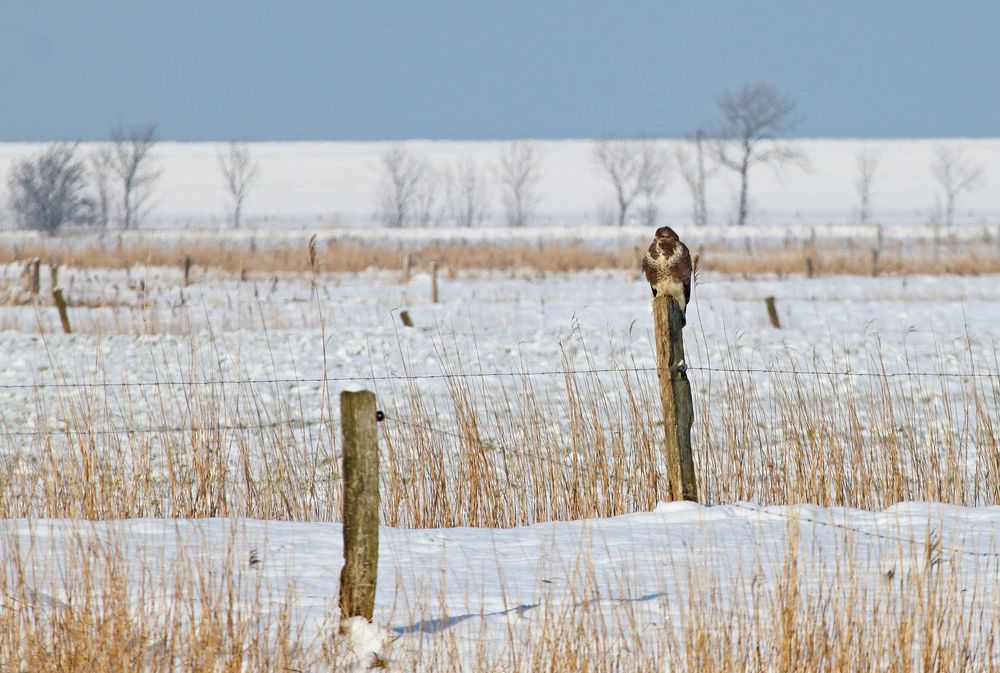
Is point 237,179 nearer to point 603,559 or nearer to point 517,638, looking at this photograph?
point 603,559

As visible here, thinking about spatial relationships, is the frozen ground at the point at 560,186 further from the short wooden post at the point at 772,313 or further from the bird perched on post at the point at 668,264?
the bird perched on post at the point at 668,264

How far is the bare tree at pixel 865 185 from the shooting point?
3128 inches

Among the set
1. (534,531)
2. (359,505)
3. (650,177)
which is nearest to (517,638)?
(359,505)

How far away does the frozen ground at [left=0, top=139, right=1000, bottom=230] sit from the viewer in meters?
83.8

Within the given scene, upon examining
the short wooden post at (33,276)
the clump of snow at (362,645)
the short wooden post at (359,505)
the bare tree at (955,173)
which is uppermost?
the bare tree at (955,173)

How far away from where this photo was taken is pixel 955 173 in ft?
299

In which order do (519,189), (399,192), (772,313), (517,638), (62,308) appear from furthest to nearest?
(519,189) < (399,192) < (772,313) < (62,308) < (517,638)

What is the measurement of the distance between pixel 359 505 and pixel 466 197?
86.7 meters

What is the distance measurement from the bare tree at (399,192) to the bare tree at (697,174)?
741 inches

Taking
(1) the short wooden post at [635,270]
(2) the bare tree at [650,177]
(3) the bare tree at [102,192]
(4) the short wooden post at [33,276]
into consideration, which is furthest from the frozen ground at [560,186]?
(4) the short wooden post at [33,276]

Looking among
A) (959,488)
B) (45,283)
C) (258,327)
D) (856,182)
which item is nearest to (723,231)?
(856,182)

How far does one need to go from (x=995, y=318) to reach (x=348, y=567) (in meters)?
16.0

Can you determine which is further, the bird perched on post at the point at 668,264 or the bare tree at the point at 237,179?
the bare tree at the point at 237,179

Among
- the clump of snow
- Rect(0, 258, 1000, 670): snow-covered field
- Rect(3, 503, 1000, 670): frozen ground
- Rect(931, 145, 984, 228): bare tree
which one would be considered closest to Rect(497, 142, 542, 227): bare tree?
Rect(931, 145, 984, 228): bare tree
